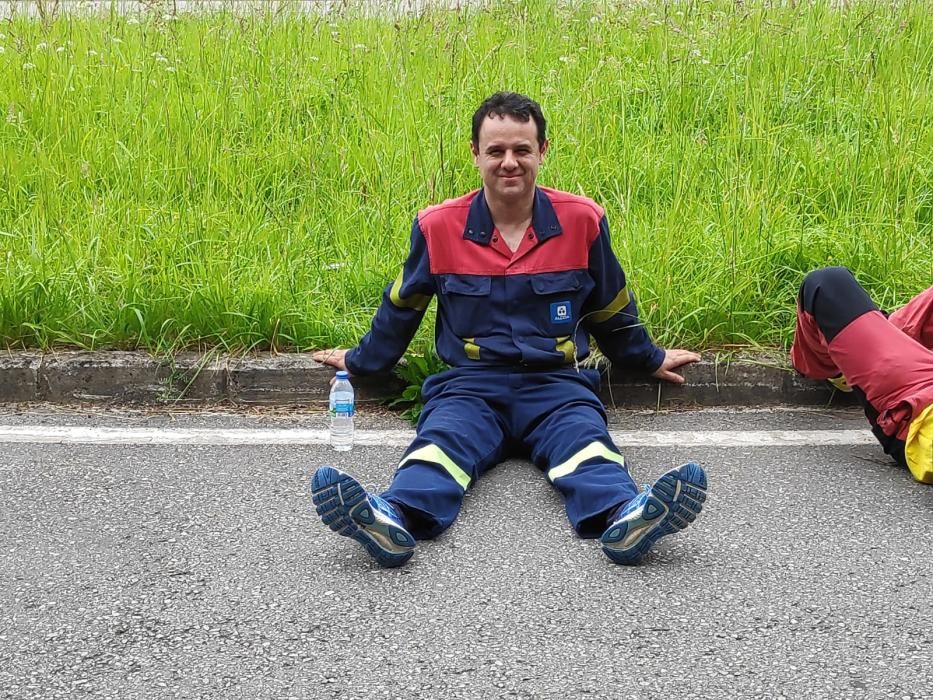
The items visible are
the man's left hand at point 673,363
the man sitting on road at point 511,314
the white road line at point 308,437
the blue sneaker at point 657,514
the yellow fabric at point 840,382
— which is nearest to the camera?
the blue sneaker at point 657,514

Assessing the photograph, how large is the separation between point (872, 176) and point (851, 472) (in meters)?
2.52

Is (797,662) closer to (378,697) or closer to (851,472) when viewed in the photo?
(378,697)

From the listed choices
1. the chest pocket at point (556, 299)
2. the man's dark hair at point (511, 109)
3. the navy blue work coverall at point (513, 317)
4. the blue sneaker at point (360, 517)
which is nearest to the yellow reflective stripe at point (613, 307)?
the navy blue work coverall at point (513, 317)

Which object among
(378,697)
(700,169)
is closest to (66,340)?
(378,697)

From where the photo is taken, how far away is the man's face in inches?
151

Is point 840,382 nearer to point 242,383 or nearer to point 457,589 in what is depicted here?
point 457,589

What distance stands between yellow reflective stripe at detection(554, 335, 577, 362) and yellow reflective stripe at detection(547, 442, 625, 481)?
0.49 meters

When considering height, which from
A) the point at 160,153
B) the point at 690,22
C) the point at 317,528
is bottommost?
the point at 317,528

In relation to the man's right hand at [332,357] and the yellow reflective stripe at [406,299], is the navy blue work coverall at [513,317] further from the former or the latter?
the man's right hand at [332,357]

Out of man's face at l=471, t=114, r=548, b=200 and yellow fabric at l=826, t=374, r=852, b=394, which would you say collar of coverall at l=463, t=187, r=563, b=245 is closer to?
man's face at l=471, t=114, r=548, b=200

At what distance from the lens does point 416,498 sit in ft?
10.9

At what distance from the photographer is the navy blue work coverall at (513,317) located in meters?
3.86

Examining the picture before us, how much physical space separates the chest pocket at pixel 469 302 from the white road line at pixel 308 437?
50cm

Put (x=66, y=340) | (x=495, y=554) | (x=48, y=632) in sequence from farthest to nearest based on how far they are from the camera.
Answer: (x=66, y=340) < (x=495, y=554) < (x=48, y=632)
